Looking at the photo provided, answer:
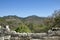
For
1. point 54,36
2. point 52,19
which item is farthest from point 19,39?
point 52,19

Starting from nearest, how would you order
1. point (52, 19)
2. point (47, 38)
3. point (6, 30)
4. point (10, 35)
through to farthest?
1. point (47, 38)
2. point (10, 35)
3. point (6, 30)
4. point (52, 19)

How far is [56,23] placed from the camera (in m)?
18.7

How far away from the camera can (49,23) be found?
2048cm

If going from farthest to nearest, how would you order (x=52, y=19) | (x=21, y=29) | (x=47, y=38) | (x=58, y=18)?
(x=52, y=19)
(x=58, y=18)
(x=21, y=29)
(x=47, y=38)

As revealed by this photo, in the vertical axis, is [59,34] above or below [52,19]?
below

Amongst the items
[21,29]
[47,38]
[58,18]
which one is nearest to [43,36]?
[47,38]

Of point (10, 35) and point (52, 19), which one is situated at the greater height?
point (52, 19)

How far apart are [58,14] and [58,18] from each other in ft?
3.48

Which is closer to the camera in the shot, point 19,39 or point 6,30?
point 19,39

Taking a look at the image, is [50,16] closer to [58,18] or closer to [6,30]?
[58,18]

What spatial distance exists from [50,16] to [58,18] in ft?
7.26

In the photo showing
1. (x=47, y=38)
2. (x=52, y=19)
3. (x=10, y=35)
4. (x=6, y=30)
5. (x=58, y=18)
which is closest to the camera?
(x=47, y=38)

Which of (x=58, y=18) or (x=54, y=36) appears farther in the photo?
(x=58, y=18)

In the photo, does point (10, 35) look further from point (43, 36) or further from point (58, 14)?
point (58, 14)
